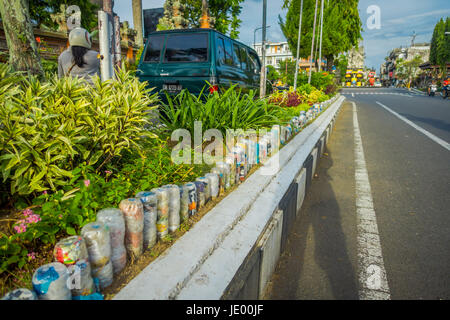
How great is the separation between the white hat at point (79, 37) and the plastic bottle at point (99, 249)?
3277 mm

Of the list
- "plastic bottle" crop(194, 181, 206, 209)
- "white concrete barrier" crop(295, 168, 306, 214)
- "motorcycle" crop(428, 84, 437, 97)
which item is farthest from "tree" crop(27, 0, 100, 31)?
"motorcycle" crop(428, 84, 437, 97)

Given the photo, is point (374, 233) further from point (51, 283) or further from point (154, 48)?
point (154, 48)

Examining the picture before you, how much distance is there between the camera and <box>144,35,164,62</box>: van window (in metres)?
6.50

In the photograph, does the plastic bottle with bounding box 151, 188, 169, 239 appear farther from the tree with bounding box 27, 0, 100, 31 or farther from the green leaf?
the tree with bounding box 27, 0, 100, 31

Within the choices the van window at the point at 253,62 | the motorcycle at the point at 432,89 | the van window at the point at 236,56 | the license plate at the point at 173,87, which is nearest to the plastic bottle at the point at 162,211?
the license plate at the point at 173,87

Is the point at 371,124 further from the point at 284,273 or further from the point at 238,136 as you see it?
the point at 284,273

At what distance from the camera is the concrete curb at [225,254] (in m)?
1.52

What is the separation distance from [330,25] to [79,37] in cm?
3208

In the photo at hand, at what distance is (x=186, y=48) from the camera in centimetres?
623

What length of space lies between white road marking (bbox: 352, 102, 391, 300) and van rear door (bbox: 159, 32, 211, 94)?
3368mm

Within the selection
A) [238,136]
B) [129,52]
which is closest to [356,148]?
[238,136]

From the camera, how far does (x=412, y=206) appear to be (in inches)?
146

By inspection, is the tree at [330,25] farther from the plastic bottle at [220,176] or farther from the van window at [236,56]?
the plastic bottle at [220,176]
